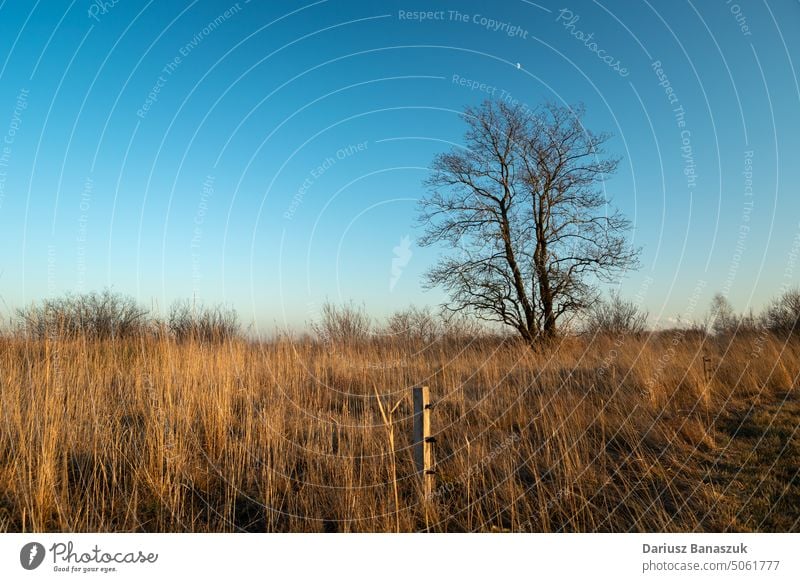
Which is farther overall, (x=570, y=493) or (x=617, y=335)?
(x=617, y=335)

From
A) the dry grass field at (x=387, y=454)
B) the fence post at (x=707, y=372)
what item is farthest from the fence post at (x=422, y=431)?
the fence post at (x=707, y=372)

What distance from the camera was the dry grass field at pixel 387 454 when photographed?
4.19 metres

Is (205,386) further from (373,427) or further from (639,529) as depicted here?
(639,529)

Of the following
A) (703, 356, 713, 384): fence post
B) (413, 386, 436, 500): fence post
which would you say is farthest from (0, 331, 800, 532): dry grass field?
(413, 386, 436, 500): fence post

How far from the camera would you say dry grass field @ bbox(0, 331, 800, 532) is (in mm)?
4188

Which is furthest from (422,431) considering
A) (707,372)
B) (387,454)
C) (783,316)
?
(783,316)

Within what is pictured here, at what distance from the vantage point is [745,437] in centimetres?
562

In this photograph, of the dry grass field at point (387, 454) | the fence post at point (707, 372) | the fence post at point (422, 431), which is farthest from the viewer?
the fence post at point (707, 372)

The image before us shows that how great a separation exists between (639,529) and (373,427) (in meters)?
2.94

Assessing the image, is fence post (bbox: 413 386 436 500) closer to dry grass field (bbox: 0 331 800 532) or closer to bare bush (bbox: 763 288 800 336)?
dry grass field (bbox: 0 331 800 532)

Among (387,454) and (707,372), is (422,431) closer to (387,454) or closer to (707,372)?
(387,454)

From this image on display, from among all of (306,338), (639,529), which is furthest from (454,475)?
(306,338)

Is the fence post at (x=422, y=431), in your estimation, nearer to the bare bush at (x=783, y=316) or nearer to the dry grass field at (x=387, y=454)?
the dry grass field at (x=387, y=454)

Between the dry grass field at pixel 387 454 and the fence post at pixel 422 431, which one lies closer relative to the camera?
the dry grass field at pixel 387 454
